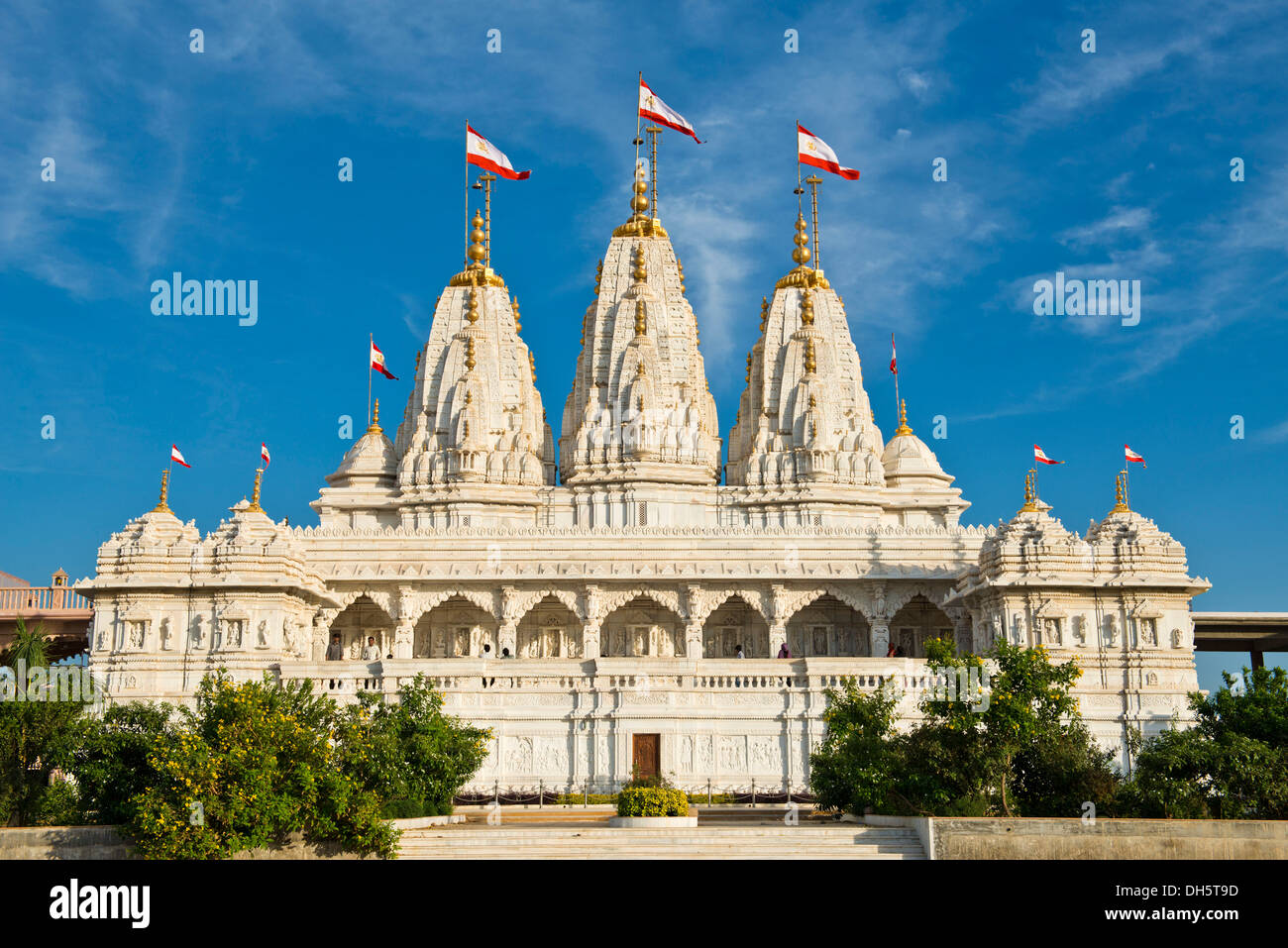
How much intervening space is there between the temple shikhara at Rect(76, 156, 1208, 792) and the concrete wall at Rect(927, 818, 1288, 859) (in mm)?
10863

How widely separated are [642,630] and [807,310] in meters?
19.9

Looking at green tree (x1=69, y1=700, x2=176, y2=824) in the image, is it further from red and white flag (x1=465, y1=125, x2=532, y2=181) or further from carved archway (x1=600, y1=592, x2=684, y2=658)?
red and white flag (x1=465, y1=125, x2=532, y2=181)

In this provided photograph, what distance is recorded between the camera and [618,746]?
106 feet

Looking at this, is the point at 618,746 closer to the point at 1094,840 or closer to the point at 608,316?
the point at 1094,840

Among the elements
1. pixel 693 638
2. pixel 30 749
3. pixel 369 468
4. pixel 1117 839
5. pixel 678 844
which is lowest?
pixel 678 844

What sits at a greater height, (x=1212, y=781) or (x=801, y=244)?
(x=801, y=244)

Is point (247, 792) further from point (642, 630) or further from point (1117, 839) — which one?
point (642, 630)

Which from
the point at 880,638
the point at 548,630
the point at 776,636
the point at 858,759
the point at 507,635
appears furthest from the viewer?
the point at 548,630

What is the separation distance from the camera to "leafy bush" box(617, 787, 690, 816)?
23.5 meters

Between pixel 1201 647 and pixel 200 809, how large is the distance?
39.5m

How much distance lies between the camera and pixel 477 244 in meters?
63.1

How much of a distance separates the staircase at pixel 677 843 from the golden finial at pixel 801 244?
43789 millimetres

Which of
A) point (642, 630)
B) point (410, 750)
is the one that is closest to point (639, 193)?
point (642, 630)
